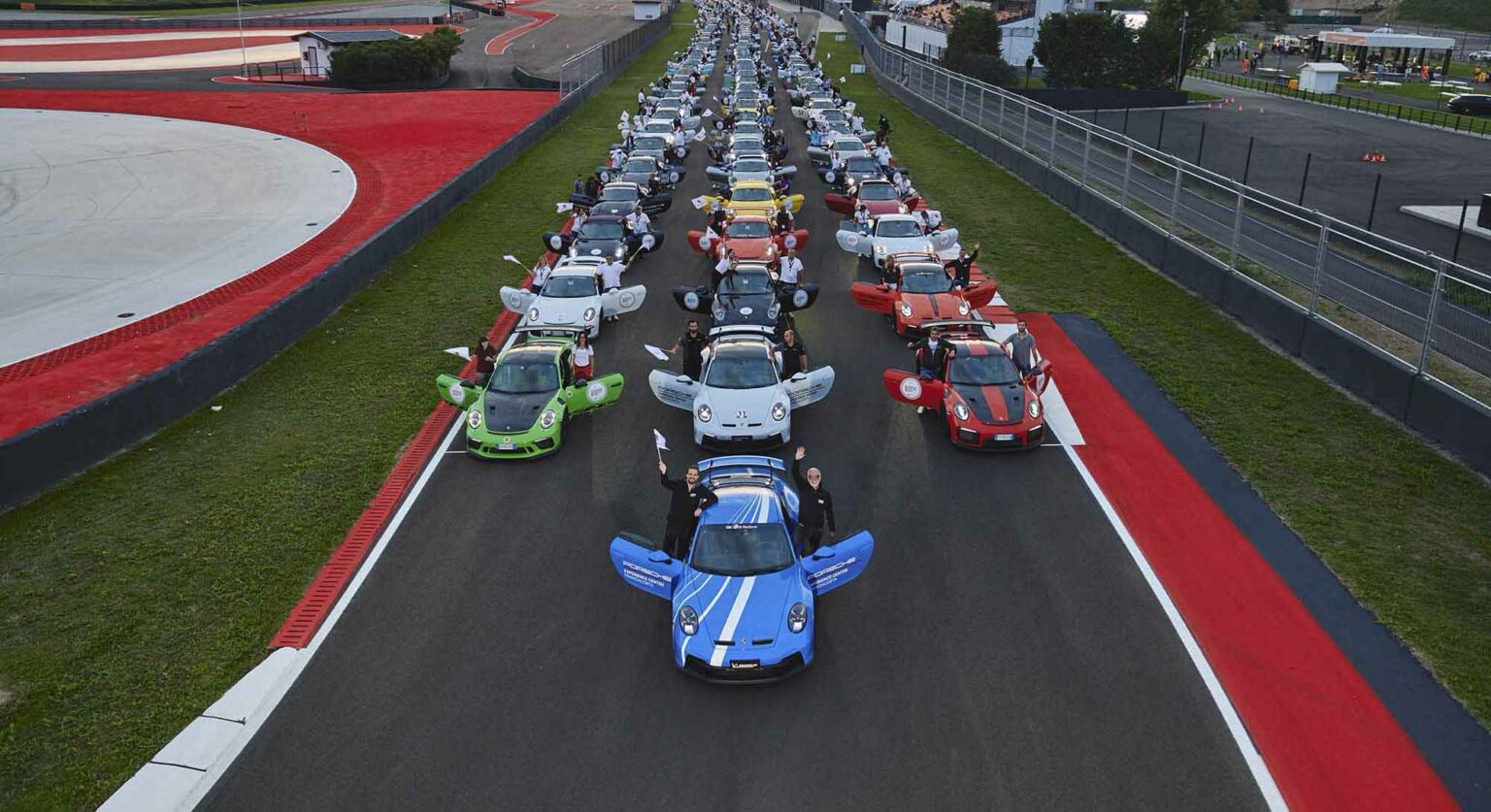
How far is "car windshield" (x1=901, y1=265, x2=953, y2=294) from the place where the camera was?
2189cm

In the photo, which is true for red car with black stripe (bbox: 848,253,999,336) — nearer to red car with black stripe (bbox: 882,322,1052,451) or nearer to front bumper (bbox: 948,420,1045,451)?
red car with black stripe (bbox: 882,322,1052,451)

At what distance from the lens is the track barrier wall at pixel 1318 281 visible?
659 inches

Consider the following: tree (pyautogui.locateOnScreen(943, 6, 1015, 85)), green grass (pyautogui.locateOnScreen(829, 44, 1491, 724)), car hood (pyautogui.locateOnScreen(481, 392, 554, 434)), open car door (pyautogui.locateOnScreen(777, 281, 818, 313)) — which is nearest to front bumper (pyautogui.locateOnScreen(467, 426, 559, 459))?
car hood (pyautogui.locateOnScreen(481, 392, 554, 434))

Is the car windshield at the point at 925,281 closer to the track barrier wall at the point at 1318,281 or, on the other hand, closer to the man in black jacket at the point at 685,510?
the track barrier wall at the point at 1318,281

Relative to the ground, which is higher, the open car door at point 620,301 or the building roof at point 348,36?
the building roof at point 348,36

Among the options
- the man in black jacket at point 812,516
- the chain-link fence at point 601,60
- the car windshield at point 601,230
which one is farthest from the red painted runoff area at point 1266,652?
the chain-link fence at point 601,60

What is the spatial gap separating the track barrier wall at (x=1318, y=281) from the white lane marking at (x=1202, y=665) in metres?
5.89

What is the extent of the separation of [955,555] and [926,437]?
13.0 ft

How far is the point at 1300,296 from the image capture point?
71.5 ft

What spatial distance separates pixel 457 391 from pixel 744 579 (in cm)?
757

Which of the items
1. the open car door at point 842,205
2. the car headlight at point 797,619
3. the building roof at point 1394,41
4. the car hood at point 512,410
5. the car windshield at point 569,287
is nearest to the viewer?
the car headlight at point 797,619

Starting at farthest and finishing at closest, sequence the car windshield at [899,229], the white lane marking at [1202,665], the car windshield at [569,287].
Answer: the car windshield at [899,229] → the car windshield at [569,287] → the white lane marking at [1202,665]

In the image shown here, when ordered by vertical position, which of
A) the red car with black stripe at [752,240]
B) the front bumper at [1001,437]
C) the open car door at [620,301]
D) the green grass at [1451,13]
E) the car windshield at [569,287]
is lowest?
the front bumper at [1001,437]

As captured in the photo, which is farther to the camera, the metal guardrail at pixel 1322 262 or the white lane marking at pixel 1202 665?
the metal guardrail at pixel 1322 262
